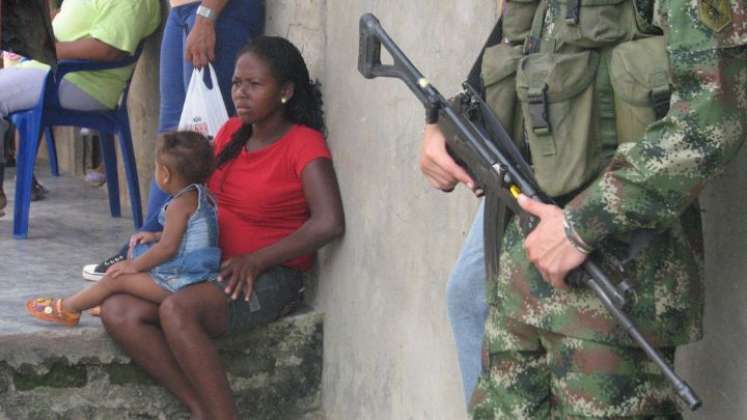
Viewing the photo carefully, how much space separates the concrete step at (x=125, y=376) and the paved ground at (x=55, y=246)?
74 millimetres

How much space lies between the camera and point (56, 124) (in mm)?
5363

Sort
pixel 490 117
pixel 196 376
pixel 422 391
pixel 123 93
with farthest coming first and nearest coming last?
1. pixel 123 93
2. pixel 196 376
3. pixel 422 391
4. pixel 490 117

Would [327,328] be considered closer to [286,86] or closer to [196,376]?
[196,376]

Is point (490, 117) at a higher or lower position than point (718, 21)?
lower

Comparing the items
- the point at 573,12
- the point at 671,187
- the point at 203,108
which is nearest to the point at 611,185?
the point at 671,187

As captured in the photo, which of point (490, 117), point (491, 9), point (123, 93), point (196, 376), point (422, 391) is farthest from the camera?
point (123, 93)

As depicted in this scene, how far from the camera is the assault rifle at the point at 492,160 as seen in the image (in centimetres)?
185

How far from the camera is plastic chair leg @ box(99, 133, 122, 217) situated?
584 centimetres

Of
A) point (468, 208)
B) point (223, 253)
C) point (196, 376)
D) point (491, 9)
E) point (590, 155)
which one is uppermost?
point (491, 9)

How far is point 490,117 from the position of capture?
7.28 feet

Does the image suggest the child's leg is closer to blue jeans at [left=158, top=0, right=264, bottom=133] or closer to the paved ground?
the paved ground

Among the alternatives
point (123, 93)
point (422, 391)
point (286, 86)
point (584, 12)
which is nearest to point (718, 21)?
point (584, 12)

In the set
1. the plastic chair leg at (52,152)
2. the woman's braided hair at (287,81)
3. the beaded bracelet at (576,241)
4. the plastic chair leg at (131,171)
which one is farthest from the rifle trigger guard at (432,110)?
the plastic chair leg at (52,152)

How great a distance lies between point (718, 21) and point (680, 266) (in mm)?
413
